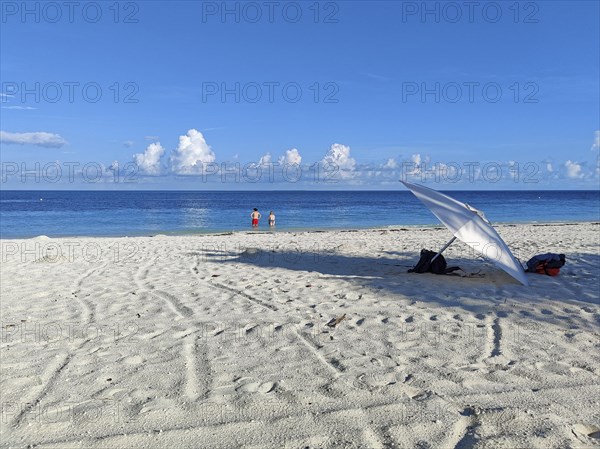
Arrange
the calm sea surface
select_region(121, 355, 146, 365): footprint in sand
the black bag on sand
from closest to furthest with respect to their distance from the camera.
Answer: select_region(121, 355, 146, 365): footprint in sand
the black bag on sand
the calm sea surface

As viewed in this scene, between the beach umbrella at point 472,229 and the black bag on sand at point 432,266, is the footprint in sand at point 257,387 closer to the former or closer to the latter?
the beach umbrella at point 472,229

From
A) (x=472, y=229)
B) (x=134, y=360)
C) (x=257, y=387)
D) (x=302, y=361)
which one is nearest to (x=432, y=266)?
(x=472, y=229)

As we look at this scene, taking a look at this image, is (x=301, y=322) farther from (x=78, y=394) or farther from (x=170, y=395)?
→ (x=78, y=394)

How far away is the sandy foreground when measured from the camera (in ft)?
10.8

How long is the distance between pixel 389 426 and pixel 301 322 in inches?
104

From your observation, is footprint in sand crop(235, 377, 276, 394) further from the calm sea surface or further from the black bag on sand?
the calm sea surface

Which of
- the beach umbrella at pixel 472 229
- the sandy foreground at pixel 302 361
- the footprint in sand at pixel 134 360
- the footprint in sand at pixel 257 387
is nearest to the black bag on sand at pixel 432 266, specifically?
the sandy foreground at pixel 302 361

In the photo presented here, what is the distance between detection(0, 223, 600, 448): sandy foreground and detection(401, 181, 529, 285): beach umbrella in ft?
1.67

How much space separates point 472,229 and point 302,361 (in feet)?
12.7

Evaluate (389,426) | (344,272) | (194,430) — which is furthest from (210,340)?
(344,272)

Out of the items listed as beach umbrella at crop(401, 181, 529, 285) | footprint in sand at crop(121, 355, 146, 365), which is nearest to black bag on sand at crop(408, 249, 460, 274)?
beach umbrella at crop(401, 181, 529, 285)

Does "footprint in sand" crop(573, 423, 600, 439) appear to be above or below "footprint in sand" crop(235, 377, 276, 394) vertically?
above

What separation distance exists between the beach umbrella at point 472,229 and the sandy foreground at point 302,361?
51 cm

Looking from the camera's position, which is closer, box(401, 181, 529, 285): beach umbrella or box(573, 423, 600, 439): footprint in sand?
box(573, 423, 600, 439): footprint in sand
